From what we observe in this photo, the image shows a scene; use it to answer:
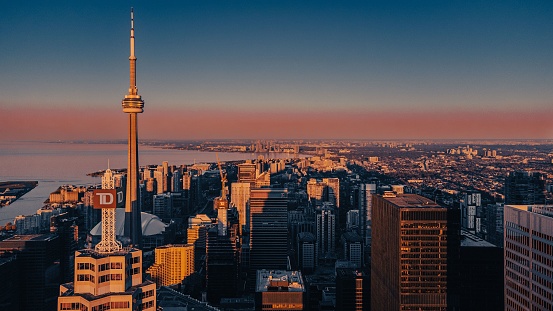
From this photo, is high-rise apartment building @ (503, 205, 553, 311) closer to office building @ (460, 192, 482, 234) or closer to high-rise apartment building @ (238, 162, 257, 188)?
office building @ (460, 192, 482, 234)

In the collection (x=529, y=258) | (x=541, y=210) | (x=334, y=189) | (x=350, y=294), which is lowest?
(x=350, y=294)

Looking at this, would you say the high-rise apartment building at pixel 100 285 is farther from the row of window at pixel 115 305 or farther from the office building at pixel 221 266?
the office building at pixel 221 266

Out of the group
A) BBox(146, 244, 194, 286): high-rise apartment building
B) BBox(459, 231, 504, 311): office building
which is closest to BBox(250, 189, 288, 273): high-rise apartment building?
BBox(146, 244, 194, 286): high-rise apartment building

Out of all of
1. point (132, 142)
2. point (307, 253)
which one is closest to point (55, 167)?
point (132, 142)

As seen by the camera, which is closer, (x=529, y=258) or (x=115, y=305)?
(x=529, y=258)

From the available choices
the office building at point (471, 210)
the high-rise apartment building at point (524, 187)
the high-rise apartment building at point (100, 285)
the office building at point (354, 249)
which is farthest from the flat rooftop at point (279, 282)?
the high-rise apartment building at point (100, 285)

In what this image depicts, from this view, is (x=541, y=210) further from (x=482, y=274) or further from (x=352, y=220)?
(x=352, y=220)
